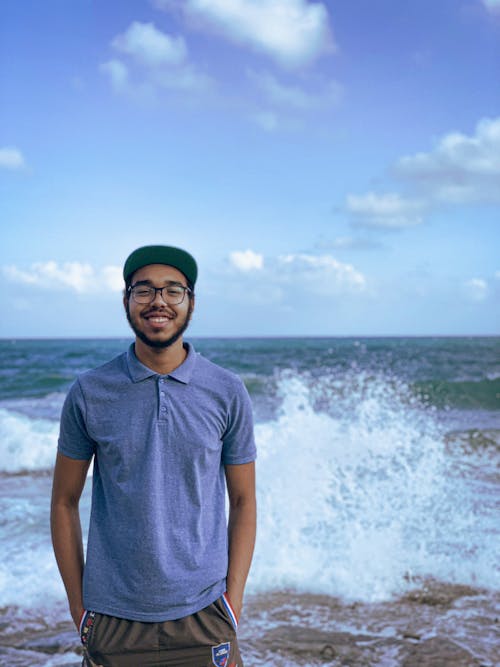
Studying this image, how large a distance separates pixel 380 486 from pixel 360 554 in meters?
2.40

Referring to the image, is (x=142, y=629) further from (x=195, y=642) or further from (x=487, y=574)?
(x=487, y=574)

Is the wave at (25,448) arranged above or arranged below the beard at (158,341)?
below

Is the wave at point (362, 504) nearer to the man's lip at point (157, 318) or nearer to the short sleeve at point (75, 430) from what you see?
the short sleeve at point (75, 430)

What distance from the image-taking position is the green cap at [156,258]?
2.14m

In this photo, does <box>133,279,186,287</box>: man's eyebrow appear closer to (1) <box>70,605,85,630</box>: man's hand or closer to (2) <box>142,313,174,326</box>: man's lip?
(2) <box>142,313,174,326</box>: man's lip

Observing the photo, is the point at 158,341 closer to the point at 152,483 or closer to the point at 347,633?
the point at 152,483

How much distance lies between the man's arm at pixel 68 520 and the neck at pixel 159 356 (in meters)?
0.38

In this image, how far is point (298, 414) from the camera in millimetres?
13578

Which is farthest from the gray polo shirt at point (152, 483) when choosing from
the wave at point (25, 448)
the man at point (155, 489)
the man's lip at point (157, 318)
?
the wave at point (25, 448)

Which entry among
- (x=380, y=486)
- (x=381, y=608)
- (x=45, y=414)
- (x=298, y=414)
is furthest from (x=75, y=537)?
(x=45, y=414)

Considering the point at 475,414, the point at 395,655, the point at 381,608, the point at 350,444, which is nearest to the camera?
the point at 395,655

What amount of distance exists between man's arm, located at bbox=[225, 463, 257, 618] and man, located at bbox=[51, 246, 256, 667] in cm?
1

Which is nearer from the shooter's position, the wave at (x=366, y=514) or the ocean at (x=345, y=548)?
the ocean at (x=345, y=548)

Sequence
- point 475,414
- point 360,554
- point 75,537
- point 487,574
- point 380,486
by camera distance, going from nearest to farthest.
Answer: point 75,537, point 487,574, point 360,554, point 380,486, point 475,414
